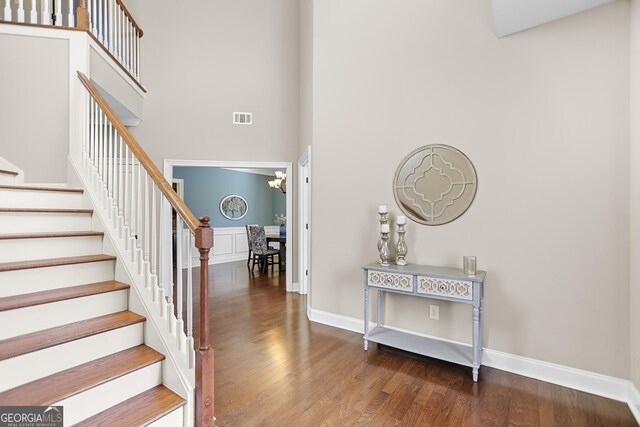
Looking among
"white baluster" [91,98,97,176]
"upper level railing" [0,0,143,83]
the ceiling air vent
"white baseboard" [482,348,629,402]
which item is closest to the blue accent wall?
the ceiling air vent

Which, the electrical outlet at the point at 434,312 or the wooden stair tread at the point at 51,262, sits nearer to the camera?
the wooden stair tread at the point at 51,262

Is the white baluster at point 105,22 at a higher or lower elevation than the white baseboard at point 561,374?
higher

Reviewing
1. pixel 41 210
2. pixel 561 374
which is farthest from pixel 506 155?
pixel 41 210

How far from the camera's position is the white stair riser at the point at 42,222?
2.18 m

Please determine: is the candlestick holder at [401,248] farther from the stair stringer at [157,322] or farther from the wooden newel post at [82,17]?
the wooden newel post at [82,17]

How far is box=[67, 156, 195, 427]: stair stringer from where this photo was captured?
1825 mm

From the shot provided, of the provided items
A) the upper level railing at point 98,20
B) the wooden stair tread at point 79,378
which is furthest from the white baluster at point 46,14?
the wooden stair tread at point 79,378

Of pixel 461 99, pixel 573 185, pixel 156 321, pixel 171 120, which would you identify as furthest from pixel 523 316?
pixel 171 120

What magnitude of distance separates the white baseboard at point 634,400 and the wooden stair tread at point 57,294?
334cm

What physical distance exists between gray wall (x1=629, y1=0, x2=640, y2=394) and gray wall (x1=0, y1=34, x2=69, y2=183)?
4521 millimetres

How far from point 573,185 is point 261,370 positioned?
279 cm

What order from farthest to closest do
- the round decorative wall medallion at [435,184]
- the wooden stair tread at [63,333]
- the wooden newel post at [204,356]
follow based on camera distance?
the round decorative wall medallion at [435,184] < the wooden newel post at [204,356] < the wooden stair tread at [63,333]

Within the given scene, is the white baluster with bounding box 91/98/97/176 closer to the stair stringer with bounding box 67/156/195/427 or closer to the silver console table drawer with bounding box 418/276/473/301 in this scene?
the stair stringer with bounding box 67/156/195/427

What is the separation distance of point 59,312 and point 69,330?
0.50 ft
